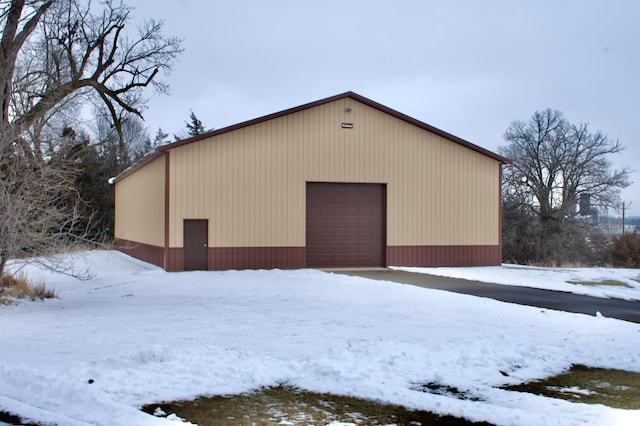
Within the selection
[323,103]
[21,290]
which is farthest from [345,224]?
[21,290]

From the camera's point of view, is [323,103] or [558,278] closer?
[558,278]

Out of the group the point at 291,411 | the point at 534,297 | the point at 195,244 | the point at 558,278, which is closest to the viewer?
the point at 291,411

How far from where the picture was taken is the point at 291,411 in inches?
221

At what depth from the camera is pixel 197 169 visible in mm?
19016

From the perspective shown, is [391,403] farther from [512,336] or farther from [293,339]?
[512,336]

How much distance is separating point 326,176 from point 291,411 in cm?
1514

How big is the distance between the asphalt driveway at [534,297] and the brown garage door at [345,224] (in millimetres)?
2756

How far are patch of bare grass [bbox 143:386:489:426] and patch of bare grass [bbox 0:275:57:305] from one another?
8.53 meters

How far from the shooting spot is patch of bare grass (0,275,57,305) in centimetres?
1296

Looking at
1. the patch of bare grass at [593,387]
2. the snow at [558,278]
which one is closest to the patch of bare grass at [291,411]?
the patch of bare grass at [593,387]

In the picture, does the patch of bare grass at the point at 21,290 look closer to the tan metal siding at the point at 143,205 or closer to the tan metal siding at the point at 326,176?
the tan metal siding at the point at 326,176

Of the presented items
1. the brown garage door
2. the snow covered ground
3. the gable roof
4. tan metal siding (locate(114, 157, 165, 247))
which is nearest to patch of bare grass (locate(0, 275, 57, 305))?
the snow covered ground

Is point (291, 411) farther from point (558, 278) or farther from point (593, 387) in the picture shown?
point (558, 278)

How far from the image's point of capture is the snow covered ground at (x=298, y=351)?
18.7ft
